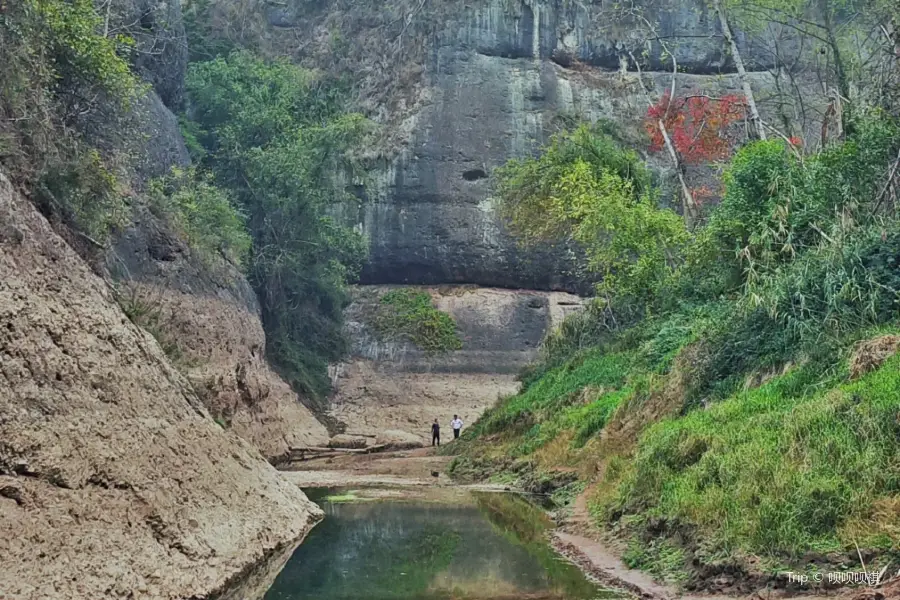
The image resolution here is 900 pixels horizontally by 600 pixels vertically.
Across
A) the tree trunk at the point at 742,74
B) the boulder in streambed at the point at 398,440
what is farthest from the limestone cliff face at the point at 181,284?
the tree trunk at the point at 742,74

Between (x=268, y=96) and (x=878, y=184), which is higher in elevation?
(x=268, y=96)

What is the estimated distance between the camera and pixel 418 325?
128 ft

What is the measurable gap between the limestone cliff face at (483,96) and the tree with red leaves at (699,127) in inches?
280

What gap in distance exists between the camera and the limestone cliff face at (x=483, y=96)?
→ 41594 millimetres

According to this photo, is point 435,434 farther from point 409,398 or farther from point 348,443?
point 409,398

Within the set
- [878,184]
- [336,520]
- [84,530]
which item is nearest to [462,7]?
[878,184]

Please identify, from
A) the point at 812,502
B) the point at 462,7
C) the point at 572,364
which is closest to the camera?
the point at 812,502

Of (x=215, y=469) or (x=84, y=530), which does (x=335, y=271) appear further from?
(x=84, y=530)

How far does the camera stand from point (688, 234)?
2527 cm

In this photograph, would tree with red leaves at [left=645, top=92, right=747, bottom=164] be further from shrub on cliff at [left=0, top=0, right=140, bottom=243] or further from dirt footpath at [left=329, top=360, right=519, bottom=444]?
shrub on cliff at [left=0, top=0, right=140, bottom=243]

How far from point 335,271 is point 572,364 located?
13476 millimetres

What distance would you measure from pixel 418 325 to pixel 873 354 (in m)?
28.7

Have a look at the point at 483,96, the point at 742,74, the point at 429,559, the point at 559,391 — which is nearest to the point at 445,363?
the point at 483,96

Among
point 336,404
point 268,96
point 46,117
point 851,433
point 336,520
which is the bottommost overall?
point 336,404
